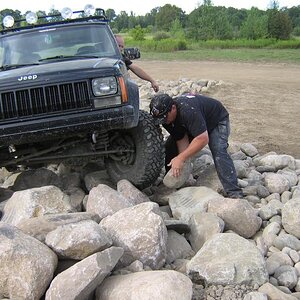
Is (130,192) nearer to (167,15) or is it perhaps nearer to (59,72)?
(59,72)

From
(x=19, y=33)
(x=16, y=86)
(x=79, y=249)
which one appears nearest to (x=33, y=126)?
(x=16, y=86)

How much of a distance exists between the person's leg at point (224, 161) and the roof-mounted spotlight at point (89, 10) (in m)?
2.50

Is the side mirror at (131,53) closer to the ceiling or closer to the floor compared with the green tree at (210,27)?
closer to the ceiling

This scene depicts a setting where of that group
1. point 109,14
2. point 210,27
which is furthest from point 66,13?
point 210,27

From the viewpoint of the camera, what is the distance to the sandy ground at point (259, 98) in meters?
Answer: 9.08

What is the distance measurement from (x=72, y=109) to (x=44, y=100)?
0.29m

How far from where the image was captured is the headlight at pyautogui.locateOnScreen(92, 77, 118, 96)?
17.2 ft

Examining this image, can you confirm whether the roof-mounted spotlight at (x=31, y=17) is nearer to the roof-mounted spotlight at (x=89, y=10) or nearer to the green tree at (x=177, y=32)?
the roof-mounted spotlight at (x=89, y=10)

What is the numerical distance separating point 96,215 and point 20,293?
48.1 inches

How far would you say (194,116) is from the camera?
5492 millimetres

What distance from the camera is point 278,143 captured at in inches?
339

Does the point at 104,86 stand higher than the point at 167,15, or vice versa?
the point at 104,86

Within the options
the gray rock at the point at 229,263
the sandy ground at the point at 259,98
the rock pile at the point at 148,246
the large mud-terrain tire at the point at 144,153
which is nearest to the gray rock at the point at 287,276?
the rock pile at the point at 148,246

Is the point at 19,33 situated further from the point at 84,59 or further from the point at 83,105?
the point at 83,105
